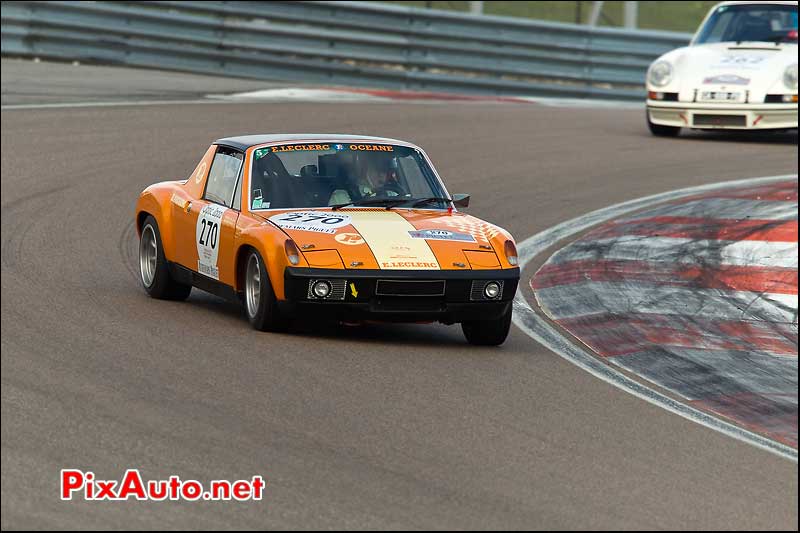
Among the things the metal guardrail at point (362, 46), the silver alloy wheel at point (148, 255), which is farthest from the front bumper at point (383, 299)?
the metal guardrail at point (362, 46)

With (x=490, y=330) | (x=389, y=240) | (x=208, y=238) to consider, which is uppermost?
(x=389, y=240)

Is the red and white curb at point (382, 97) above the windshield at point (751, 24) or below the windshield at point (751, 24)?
below

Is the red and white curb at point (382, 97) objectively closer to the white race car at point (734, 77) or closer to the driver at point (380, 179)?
the white race car at point (734, 77)

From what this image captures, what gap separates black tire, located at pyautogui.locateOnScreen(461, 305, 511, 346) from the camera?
8125mm

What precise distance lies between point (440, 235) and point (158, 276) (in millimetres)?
2023

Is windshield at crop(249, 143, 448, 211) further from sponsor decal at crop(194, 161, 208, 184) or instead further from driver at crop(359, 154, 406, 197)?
sponsor decal at crop(194, 161, 208, 184)

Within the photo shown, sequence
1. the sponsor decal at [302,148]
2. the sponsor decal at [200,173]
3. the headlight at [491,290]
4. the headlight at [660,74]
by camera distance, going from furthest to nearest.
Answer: the headlight at [660,74] < the sponsor decal at [200,173] < the sponsor decal at [302,148] < the headlight at [491,290]

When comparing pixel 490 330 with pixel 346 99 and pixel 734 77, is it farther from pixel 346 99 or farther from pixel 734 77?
pixel 346 99

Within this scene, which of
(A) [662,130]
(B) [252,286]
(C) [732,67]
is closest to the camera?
(B) [252,286]

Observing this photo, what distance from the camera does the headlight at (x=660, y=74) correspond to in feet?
56.6

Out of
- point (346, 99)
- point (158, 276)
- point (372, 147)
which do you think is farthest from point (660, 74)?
point (158, 276)

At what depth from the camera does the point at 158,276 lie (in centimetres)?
913

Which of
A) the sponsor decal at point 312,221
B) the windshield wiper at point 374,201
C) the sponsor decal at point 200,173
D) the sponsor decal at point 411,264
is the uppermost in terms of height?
the sponsor decal at point 200,173

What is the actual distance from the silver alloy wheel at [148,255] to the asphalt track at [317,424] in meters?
0.14
